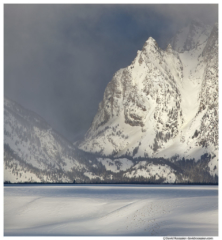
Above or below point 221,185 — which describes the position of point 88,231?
below

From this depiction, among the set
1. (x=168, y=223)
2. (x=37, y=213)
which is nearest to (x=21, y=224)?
(x=37, y=213)

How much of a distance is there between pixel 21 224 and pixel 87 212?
2517 cm

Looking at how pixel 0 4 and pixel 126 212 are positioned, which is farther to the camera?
pixel 126 212

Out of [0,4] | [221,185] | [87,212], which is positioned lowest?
[87,212]

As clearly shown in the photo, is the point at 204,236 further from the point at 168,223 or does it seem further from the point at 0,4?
the point at 0,4

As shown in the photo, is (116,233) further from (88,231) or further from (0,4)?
(0,4)

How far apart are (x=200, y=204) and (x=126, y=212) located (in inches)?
769

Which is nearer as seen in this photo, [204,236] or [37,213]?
[204,236]

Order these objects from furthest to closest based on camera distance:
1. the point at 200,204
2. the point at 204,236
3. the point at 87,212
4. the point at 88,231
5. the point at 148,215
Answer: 1. the point at 87,212
2. the point at 200,204
3. the point at 148,215
4. the point at 88,231
5. the point at 204,236

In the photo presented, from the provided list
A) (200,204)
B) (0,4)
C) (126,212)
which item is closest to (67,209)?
(126,212)

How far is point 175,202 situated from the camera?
12081 centimetres

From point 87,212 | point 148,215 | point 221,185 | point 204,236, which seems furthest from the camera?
point 87,212

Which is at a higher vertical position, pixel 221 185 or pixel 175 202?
pixel 221 185

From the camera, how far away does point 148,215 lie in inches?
4038
